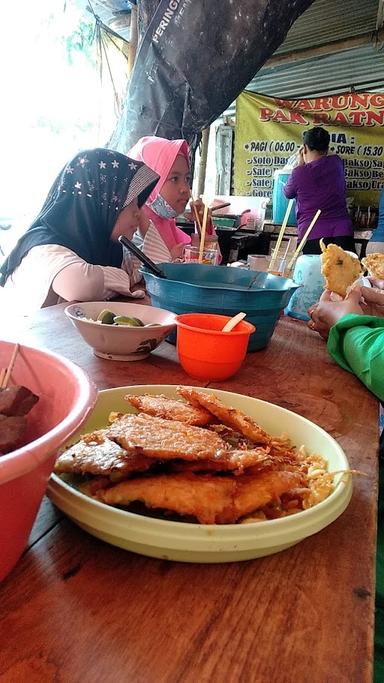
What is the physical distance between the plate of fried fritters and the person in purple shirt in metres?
4.49

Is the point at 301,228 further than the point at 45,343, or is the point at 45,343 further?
the point at 301,228

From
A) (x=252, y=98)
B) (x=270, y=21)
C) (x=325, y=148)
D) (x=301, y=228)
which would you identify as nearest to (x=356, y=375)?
(x=270, y=21)

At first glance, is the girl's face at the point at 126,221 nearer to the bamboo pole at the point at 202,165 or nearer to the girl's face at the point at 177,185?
the girl's face at the point at 177,185

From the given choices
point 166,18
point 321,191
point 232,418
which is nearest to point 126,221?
point 166,18

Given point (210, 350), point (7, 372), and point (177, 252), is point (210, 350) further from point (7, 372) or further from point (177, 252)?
Answer: point (177, 252)

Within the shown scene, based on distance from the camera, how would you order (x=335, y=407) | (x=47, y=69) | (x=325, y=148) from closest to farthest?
(x=335, y=407), (x=47, y=69), (x=325, y=148)

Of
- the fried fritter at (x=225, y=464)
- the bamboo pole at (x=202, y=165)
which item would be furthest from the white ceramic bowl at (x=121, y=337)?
the bamboo pole at (x=202, y=165)

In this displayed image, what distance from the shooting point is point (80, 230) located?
2.40 m

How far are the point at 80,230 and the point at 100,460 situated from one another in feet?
6.56

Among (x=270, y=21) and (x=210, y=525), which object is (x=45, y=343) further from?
(x=270, y=21)

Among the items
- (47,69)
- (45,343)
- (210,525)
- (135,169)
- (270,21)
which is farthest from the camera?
(47,69)

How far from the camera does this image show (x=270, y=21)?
11.1ft

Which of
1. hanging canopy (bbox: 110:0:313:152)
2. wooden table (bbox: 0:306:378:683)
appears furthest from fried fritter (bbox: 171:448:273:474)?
hanging canopy (bbox: 110:0:313:152)

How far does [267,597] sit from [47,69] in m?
4.55
